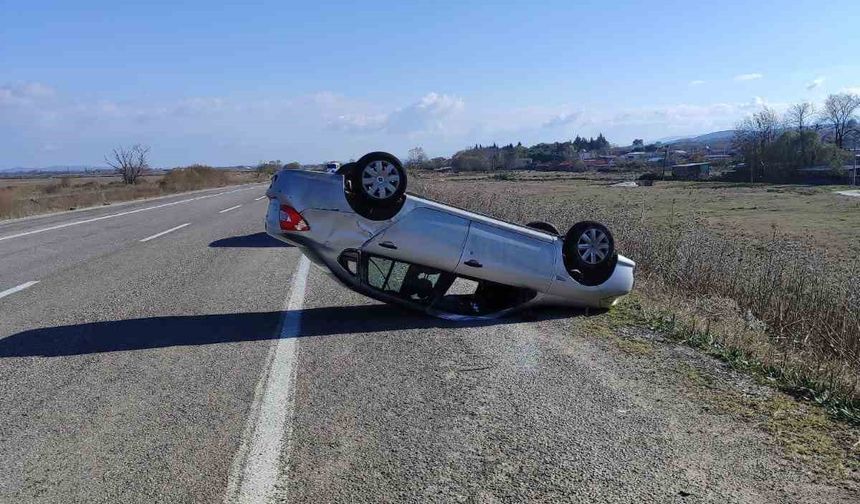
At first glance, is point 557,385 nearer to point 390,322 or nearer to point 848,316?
point 390,322

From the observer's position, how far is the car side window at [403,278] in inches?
275

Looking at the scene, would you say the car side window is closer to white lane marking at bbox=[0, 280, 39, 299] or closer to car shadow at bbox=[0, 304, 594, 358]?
car shadow at bbox=[0, 304, 594, 358]

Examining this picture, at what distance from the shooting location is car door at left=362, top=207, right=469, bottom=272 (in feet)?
22.4

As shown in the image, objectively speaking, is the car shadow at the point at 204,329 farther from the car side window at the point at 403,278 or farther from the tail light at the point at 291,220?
the tail light at the point at 291,220

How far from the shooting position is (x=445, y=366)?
543cm

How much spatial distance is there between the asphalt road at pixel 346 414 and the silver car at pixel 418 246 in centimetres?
33

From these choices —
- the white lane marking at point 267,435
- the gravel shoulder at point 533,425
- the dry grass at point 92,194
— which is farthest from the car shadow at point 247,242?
the dry grass at point 92,194

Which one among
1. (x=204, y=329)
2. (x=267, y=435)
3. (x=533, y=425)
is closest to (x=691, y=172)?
(x=204, y=329)

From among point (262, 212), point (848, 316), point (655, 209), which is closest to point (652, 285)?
point (848, 316)

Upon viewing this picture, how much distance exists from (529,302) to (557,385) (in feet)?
7.48

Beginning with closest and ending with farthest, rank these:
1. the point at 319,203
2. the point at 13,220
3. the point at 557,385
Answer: the point at 557,385 < the point at 319,203 < the point at 13,220

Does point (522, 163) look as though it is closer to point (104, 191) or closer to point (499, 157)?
point (499, 157)

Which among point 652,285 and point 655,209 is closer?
point 652,285

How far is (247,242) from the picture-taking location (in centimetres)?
1411
